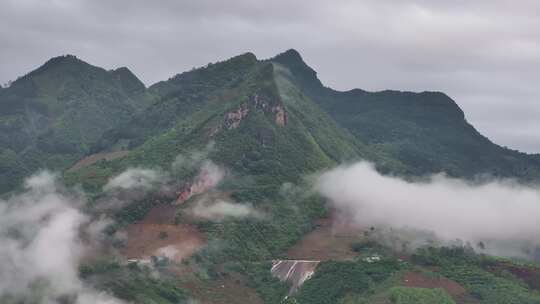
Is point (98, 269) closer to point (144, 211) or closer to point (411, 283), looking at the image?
point (144, 211)

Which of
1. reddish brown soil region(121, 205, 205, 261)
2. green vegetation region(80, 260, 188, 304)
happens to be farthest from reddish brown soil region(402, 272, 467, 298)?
reddish brown soil region(121, 205, 205, 261)

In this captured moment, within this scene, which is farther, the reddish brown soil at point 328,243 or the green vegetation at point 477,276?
the reddish brown soil at point 328,243

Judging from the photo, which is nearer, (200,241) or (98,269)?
(98,269)

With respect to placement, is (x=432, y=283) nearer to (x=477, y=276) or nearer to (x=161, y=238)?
(x=477, y=276)

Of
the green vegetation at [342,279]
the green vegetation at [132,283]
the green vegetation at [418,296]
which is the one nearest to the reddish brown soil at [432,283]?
the green vegetation at [418,296]

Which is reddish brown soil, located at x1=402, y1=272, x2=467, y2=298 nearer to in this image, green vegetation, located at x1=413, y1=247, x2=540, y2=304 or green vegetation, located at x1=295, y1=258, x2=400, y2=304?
green vegetation, located at x1=413, y1=247, x2=540, y2=304

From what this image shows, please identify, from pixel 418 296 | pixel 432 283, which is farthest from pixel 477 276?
pixel 418 296

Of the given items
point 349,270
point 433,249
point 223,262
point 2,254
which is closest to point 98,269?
point 2,254

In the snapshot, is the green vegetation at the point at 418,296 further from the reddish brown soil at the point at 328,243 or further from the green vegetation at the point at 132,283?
the green vegetation at the point at 132,283
